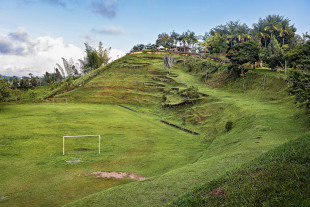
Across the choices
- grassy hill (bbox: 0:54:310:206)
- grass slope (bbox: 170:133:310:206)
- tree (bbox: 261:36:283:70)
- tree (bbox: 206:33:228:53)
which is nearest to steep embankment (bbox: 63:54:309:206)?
grassy hill (bbox: 0:54:310:206)

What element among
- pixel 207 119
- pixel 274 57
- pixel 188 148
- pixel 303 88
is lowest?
pixel 188 148

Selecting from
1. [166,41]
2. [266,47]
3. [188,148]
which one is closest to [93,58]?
[166,41]

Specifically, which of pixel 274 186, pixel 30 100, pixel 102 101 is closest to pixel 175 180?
pixel 274 186

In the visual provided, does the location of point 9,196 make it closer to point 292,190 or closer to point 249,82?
point 292,190

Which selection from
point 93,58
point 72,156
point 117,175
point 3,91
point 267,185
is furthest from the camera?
point 93,58

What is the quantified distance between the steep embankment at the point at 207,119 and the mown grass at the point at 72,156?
225cm

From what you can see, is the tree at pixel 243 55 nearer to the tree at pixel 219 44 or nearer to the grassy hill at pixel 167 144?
the grassy hill at pixel 167 144

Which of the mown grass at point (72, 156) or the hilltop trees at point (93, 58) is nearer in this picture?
the mown grass at point (72, 156)

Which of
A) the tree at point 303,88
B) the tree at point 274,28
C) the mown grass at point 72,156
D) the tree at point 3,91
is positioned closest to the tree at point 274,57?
the tree at point 303,88

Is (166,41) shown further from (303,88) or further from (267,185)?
(267,185)

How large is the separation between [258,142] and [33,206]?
42.2 feet

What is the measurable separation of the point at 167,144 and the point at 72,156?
866cm

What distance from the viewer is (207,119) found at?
2925 cm

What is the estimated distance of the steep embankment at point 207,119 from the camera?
9531 millimetres
